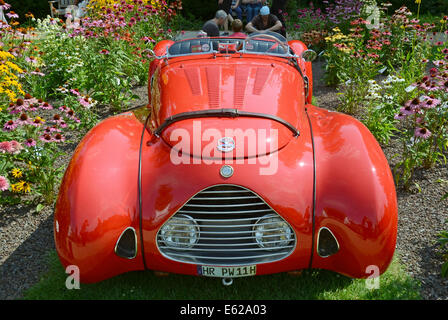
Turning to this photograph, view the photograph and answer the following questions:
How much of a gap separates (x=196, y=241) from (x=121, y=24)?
15.5 feet

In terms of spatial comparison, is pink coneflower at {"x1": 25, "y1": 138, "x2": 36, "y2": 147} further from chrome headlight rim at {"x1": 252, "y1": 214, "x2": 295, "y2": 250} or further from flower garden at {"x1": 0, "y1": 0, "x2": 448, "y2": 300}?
chrome headlight rim at {"x1": 252, "y1": 214, "x2": 295, "y2": 250}

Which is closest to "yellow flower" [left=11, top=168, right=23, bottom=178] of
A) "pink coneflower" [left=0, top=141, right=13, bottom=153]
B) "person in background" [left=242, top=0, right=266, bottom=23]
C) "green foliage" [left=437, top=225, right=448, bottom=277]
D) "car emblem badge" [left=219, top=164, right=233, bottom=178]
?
"pink coneflower" [left=0, top=141, right=13, bottom=153]

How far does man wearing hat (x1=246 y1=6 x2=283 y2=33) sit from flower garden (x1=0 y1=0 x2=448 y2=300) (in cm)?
114

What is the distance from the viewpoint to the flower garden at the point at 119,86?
A: 4.68 metres

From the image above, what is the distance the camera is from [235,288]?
3.52 meters

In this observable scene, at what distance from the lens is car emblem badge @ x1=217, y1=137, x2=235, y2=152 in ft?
10.7

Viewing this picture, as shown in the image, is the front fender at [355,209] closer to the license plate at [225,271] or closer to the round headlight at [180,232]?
the license plate at [225,271]

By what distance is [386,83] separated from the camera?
6.19 m

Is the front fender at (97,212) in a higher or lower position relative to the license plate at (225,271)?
higher

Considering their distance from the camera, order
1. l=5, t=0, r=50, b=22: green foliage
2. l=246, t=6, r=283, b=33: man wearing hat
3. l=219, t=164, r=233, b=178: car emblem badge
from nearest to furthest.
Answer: l=219, t=164, r=233, b=178: car emblem badge, l=246, t=6, r=283, b=33: man wearing hat, l=5, t=0, r=50, b=22: green foliage

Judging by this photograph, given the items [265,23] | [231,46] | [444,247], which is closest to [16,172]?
[231,46]

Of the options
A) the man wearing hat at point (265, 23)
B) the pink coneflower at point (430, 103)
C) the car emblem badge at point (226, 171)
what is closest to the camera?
the car emblem badge at point (226, 171)

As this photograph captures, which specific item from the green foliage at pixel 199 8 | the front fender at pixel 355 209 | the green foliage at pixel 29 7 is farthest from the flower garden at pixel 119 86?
the green foliage at pixel 29 7

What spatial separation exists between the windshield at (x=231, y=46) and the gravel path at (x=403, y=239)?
2025mm
